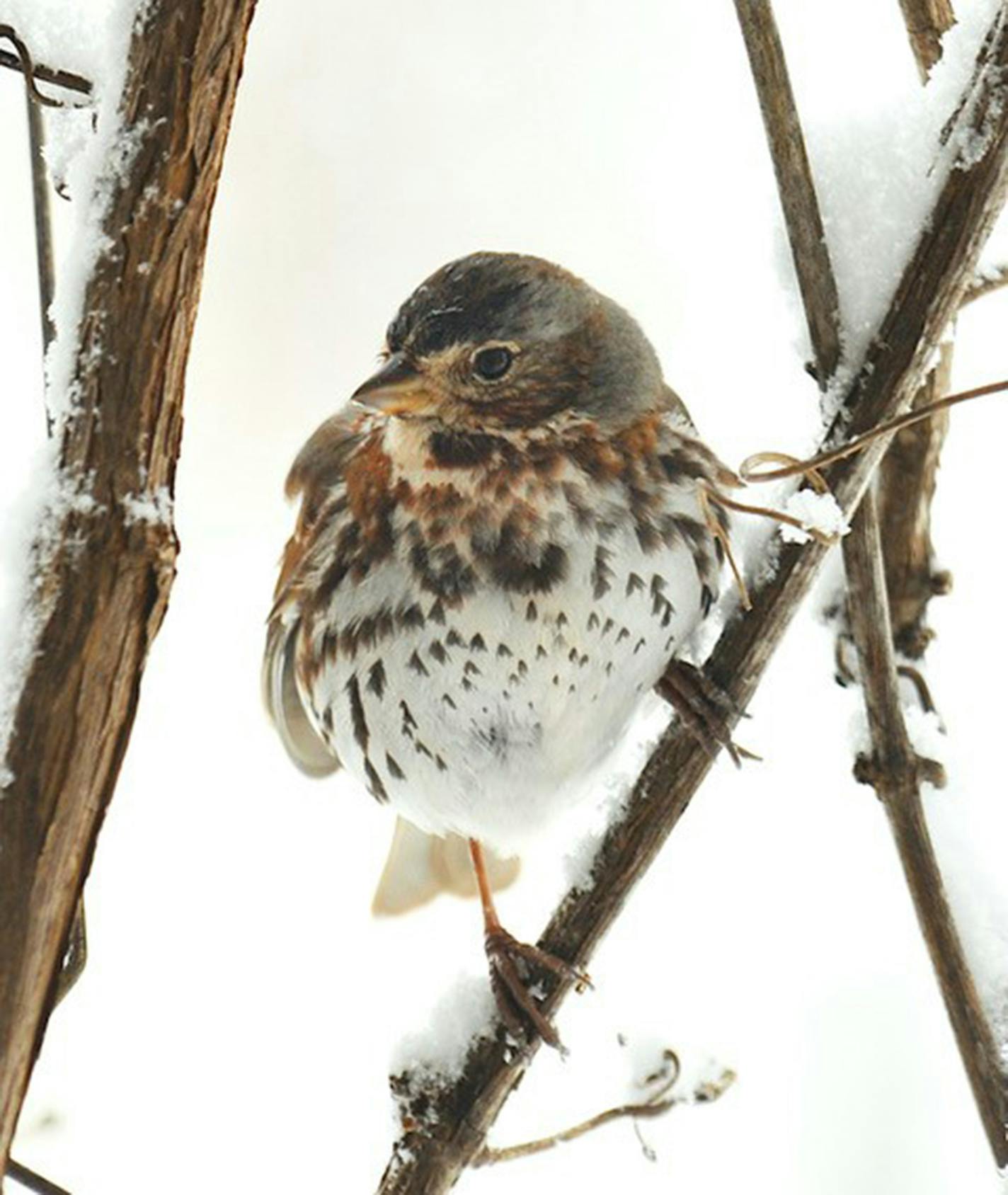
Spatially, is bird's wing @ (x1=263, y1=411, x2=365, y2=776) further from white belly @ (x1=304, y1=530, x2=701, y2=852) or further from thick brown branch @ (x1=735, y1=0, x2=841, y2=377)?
thick brown branch @ (x1=735, y1=0, x2=841, y2=377)

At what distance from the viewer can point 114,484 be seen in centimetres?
145

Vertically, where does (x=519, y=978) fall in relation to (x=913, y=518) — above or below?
below

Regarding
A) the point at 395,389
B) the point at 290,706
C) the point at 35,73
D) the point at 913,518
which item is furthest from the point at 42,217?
the point at 290,706

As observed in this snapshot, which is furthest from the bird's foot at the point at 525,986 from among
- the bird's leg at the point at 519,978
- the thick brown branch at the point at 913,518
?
the thick brown branch at the point at 913,518

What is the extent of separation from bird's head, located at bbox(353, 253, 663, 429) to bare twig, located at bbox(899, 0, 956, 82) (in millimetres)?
587

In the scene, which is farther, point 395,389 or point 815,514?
point 395,389

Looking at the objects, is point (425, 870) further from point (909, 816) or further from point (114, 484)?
point (114, 484)

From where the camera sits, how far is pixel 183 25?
144cm

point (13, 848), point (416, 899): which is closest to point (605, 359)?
point (416, 899)

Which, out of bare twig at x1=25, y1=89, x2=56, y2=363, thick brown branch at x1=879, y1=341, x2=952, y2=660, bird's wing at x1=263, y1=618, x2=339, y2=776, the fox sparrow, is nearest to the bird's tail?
bird's wing at x1=263, y1=618, x2=339, y2=776

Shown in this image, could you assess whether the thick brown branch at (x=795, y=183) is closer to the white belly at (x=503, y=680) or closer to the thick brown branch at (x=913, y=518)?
the thick brown branch at (x=913, y=518)

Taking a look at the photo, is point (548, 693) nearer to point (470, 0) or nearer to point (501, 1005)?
point (501, 1005)

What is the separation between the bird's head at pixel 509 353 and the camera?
239cm

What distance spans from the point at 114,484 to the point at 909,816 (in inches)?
43.1
